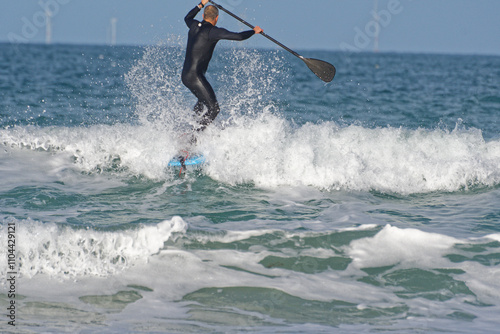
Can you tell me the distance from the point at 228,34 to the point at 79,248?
3.37 meters

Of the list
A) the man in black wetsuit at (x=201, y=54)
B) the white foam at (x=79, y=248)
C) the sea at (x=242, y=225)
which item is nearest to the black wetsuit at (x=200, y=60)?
the man in black wetsuit at (x=201, y=54)

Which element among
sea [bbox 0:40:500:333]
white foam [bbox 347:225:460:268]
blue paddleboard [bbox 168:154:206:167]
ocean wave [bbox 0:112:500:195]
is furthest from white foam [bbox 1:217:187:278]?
ocean wave [bbox 0:112:500:195]

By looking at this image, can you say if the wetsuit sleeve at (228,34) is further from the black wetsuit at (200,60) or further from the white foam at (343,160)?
the white foam at (343,160)

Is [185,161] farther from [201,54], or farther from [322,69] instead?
[322,69]

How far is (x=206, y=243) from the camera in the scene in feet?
17.0

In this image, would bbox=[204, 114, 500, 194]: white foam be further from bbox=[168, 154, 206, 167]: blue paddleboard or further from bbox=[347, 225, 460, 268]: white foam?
bbox=[347, 225, 460, 268]: white foam

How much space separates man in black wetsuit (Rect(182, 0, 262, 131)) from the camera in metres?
7.26

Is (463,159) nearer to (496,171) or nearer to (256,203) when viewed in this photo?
(496,171)

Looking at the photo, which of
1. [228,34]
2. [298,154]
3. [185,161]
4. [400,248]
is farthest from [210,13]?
[400,248]

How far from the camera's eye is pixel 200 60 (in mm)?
7434

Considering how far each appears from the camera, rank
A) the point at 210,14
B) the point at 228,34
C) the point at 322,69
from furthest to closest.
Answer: the point at 322,69, the point at 210,14, the point at 228,34

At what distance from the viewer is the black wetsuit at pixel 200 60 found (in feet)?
23.8

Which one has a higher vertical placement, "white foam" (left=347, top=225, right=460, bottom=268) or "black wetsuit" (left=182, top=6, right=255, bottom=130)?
"black wetsuit" (left=182, top=6, right=255, bottom=130)

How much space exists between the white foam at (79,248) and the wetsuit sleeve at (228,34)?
2775mm
